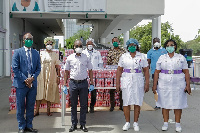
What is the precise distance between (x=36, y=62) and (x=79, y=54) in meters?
0.84

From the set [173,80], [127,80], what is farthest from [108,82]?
[173,80]

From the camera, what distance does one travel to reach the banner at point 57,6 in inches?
722

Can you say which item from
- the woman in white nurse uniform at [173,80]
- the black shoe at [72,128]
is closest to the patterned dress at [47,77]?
the black shoe at [72,128]

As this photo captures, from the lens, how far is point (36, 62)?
5773mm

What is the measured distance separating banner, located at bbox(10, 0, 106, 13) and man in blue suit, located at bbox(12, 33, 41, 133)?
13044mm

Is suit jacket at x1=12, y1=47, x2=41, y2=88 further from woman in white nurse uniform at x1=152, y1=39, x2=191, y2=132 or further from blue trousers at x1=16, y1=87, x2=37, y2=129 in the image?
woman in white nurse uniform at x1=152, y1=39, x2=191, y2=132

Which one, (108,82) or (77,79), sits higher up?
(77,79)

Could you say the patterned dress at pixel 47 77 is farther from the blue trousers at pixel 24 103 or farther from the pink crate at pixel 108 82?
the blue trousers at pixel 24 103

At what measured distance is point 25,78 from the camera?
549 centimetres

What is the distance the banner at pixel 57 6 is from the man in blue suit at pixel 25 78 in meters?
13.0

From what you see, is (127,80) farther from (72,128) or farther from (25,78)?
(25,78)

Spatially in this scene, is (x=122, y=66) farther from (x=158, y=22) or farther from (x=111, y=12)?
(x=158, y=22)

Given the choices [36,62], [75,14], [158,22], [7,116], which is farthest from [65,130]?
[158,22]

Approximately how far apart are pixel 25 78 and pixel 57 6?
13.6m
